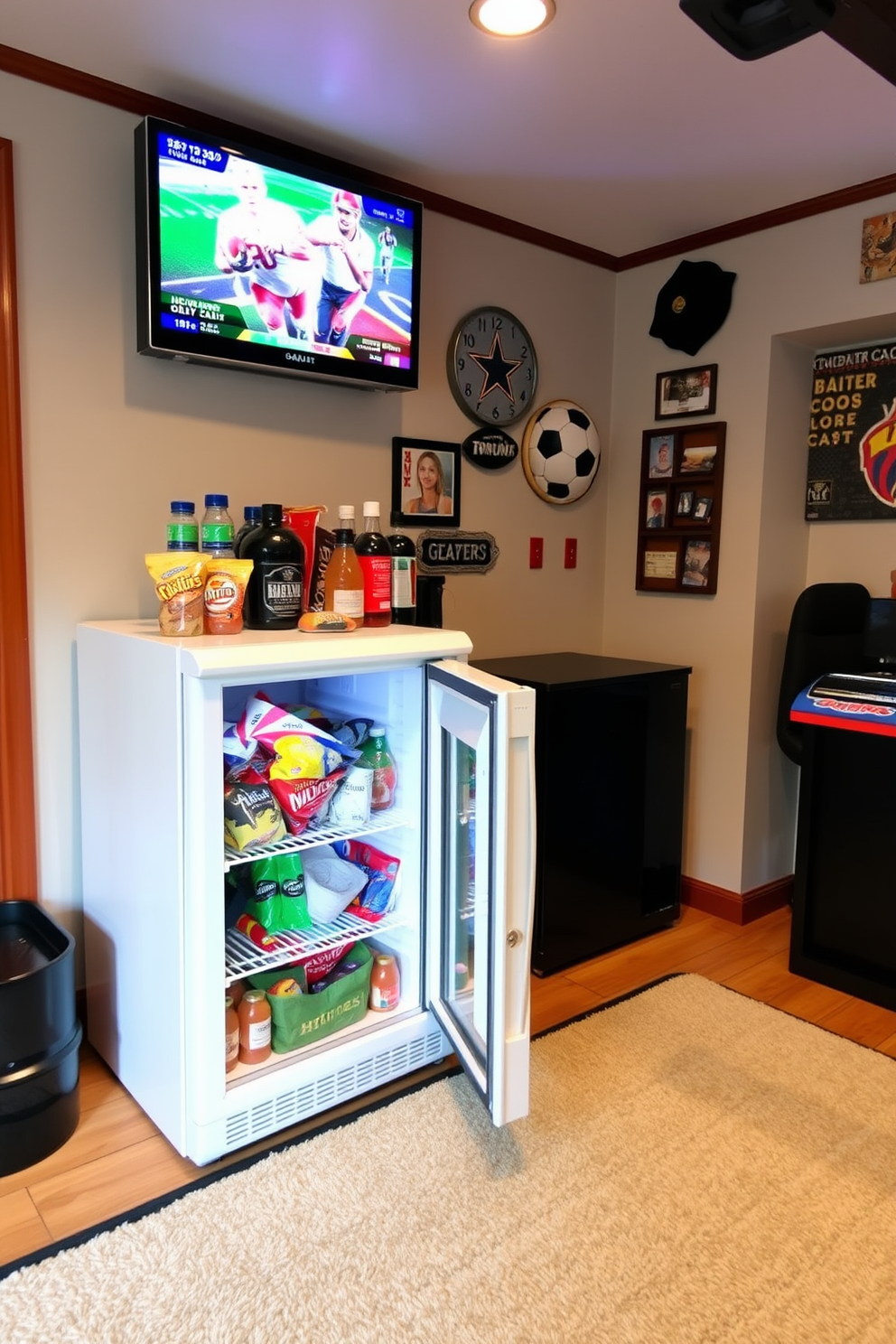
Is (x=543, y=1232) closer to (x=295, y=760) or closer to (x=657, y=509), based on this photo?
(x=295, y=760)

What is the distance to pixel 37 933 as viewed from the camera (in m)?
2.01

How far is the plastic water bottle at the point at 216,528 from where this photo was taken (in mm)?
1959

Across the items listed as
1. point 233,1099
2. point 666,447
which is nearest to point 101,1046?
point 233,1099

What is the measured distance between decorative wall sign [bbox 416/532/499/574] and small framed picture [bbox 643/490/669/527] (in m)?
0.62

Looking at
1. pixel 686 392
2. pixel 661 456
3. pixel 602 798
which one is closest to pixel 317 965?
pixel 602 798

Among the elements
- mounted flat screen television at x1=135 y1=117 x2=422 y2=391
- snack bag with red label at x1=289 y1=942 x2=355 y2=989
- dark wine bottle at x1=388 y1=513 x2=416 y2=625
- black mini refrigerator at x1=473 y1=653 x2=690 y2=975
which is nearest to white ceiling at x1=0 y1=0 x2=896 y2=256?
mounted flat screen television at x1=135 y1=117 x2=422 y2=391

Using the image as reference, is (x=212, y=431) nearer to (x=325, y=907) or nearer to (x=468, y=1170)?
(x=325, y=907)

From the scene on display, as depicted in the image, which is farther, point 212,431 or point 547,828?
point 547,828

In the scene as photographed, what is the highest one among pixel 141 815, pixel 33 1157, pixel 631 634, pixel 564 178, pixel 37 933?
pixel 564 178

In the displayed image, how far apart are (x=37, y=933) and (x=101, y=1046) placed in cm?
34

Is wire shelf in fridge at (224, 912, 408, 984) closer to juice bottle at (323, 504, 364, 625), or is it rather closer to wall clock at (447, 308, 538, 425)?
juice bottle at (323, 504, 364, 625)

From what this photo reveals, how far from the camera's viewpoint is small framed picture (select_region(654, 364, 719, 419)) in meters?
2.99

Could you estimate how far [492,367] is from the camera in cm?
289

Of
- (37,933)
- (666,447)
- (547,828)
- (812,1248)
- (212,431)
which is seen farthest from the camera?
(666,447)
